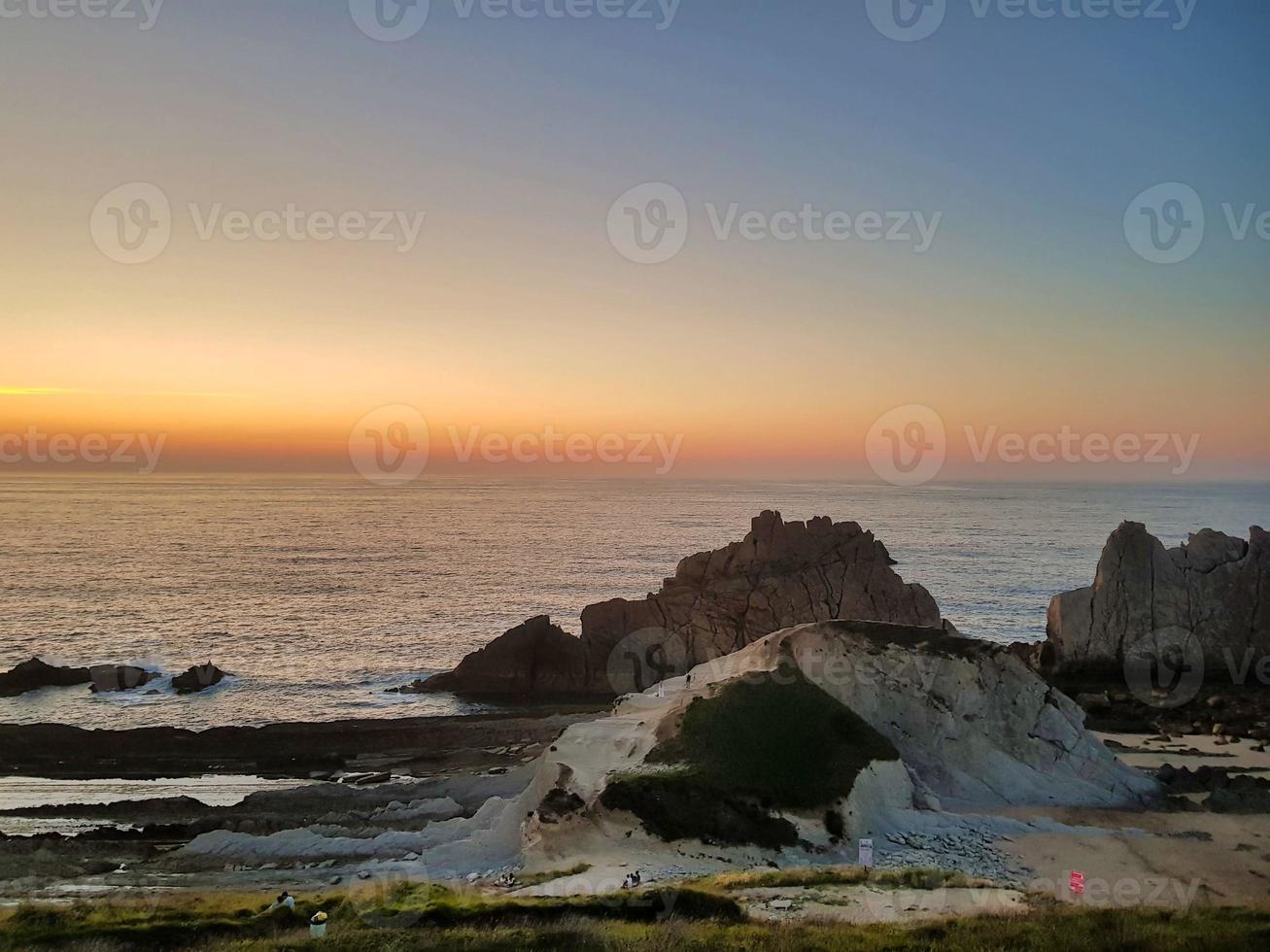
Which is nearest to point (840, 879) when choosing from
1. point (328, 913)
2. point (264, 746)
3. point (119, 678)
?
point (328, 913)

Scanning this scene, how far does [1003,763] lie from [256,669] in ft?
163

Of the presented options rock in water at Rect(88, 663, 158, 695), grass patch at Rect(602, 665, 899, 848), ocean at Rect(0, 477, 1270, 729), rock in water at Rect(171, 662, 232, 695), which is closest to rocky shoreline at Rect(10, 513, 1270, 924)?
grass patch at Rect(602, 665, 899, 848)

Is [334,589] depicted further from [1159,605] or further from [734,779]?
[1159,605]

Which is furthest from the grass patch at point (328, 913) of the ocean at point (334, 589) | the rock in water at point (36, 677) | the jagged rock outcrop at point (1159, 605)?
the jagged rock outcrop at point (1159, 605)

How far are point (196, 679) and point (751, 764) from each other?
41515mm

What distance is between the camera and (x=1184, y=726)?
4441 centimetres

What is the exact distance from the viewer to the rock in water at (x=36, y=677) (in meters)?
53.4

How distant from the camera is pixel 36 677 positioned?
5428cm

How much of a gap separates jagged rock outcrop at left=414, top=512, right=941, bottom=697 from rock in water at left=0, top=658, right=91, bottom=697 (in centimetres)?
2263

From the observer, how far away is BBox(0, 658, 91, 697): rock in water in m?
53.4

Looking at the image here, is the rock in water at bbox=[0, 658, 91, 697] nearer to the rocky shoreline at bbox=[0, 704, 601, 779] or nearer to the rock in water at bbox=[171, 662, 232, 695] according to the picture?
the rock in water at bbox=[171, 662, 232, 695]

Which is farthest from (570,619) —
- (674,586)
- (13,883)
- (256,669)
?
(13,883)

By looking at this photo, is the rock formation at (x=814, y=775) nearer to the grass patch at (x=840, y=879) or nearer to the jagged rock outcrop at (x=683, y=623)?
the grass patch at (x=840, y=879)

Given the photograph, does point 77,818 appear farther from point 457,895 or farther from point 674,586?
point 674,586
